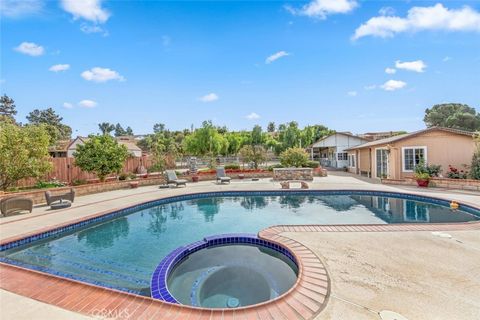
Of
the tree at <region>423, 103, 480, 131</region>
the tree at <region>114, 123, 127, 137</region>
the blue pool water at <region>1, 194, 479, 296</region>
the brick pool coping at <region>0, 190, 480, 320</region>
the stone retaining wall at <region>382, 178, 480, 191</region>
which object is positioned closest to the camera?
the brick pool coping at <region>0, 190, 480, 320</region>

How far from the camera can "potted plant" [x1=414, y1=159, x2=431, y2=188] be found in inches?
553

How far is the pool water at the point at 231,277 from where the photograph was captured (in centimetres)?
422

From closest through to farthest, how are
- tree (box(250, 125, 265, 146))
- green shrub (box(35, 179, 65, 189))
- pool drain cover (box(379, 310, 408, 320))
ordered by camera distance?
pool drain cover (box(379, 310, 408, 320)) → green shrub (box(35, 179, 65, 189)) → tree (box(250, 125, 265, 146))

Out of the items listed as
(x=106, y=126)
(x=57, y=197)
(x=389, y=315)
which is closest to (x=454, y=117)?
(x=389, y=315)

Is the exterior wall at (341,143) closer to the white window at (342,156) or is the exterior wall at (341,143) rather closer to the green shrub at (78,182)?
the white window at (342,156)

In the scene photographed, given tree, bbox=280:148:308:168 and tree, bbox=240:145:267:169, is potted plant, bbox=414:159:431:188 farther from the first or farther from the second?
tree, bbox=240:145:267:169

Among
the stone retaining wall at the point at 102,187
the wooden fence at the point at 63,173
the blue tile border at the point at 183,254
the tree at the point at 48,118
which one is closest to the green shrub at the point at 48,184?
the wooden fence at the point at 63,173

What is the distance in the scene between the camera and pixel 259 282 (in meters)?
4.72

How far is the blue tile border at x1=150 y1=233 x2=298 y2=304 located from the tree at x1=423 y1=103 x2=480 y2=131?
4439 cm

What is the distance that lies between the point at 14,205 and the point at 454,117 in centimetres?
5028

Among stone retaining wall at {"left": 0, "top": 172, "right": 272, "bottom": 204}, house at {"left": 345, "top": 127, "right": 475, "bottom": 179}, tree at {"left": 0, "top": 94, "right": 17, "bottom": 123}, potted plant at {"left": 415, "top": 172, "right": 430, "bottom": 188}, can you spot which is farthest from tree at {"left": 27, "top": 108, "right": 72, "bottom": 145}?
potted plant at {"left": 415, "top": 172, "right": 430, "bottom": 188}

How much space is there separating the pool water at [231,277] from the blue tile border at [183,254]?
0.11 meters

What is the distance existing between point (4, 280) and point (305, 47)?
16485 millimetres

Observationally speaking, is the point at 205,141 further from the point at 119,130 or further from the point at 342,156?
the point at 119,130
